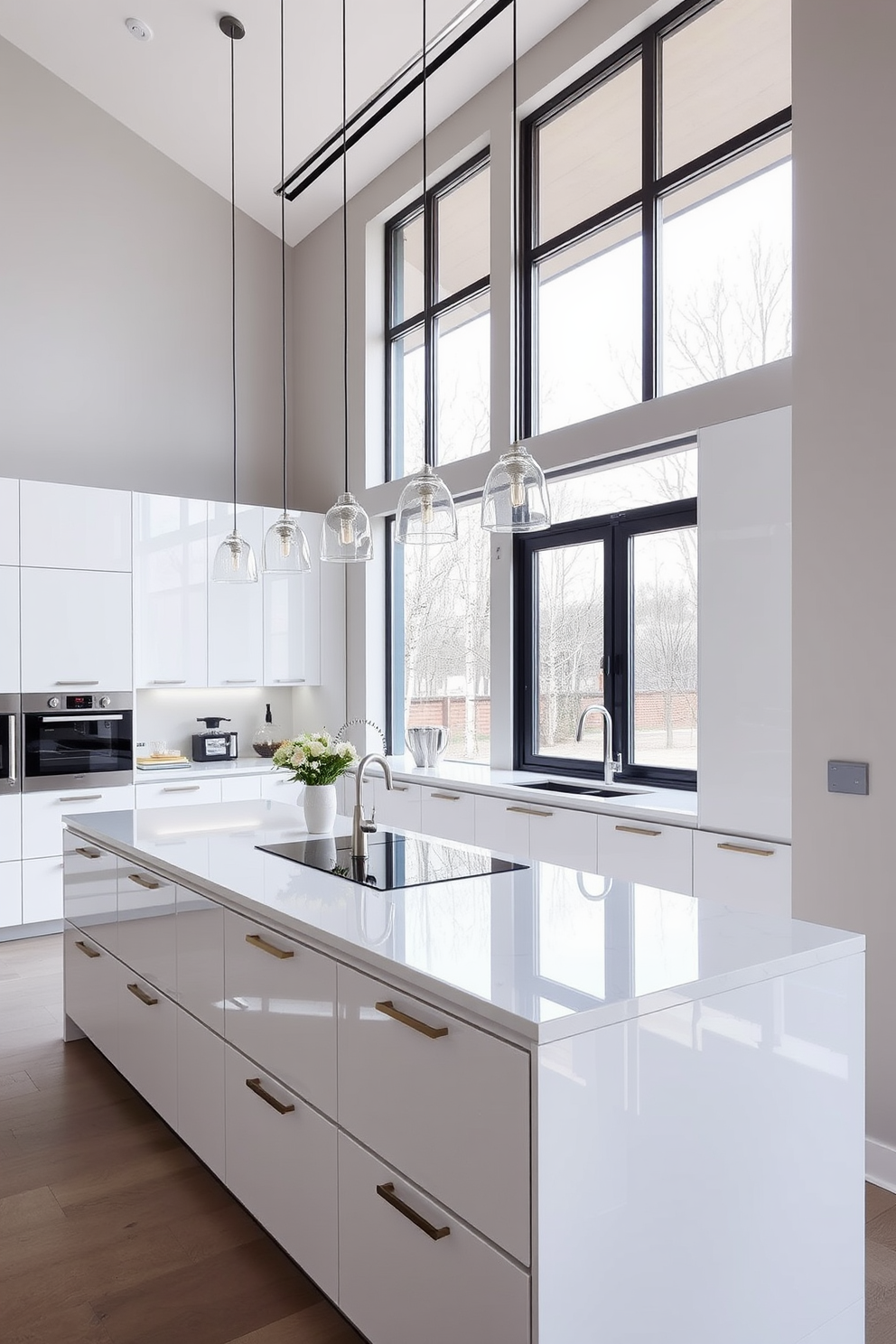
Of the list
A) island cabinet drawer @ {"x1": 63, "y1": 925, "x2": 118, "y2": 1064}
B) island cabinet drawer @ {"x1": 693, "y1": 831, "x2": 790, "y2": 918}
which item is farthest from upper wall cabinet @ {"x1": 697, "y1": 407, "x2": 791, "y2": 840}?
island cabinet drawer @ {"x1": 63, "y1": 925, "x2": 118, "y2": 1064}

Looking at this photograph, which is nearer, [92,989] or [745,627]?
[745,627]

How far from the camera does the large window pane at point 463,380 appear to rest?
5070 mm

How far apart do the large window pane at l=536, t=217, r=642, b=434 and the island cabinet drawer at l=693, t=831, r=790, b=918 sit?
6.68 feet

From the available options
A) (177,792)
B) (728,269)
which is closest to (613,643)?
(728,269)

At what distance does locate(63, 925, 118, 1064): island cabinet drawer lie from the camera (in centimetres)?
311

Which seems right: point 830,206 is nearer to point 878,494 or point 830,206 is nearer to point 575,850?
point 878,494

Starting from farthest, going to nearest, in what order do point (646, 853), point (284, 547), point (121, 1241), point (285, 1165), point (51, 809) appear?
point (51, 809) → point (646, 853) → point (284, 547) → point (121, 1241) → point (285, 1165)

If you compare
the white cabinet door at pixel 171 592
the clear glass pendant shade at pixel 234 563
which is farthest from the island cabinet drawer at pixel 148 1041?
the white cabinet door at pixel 171 592

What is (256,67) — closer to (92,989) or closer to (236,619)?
(236,619)

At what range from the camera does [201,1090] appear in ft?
8.05

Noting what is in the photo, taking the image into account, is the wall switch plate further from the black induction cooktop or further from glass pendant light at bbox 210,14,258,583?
glass pendant light at bbox 210,14,258,583

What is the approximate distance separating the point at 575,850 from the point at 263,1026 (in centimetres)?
184

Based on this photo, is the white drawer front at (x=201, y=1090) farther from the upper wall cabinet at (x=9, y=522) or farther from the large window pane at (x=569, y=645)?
the upper wall cabinet at (x=9, y=522)

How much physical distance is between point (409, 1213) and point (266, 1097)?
0.59m
